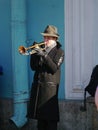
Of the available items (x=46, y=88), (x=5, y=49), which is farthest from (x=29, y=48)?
(x=5, y=49)

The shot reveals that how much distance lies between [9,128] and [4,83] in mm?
732

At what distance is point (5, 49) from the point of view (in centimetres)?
711

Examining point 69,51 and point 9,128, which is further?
point 9,128

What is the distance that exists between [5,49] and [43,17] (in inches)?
31.6

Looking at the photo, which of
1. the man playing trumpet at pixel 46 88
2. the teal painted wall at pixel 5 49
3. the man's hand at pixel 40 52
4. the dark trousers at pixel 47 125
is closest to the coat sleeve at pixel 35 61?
the man playing trumpet at pixel 46 88

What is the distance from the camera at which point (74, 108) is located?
22.3ft

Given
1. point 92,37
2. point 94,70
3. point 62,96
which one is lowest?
point 62,96

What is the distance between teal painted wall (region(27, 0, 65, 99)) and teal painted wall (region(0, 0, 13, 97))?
1.10 feet

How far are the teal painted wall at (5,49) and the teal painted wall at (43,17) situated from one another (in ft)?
1.10

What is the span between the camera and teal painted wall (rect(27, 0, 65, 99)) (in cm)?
679

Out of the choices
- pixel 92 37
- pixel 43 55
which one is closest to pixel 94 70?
pixel 92 37

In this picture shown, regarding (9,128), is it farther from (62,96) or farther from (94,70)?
(94,70)

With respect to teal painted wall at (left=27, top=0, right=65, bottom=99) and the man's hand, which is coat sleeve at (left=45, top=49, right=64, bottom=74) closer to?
the man's hand

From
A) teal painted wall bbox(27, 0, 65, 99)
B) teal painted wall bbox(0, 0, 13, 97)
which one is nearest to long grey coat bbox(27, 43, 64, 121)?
teal painted wall bbox(27, 0, 65, 99)
